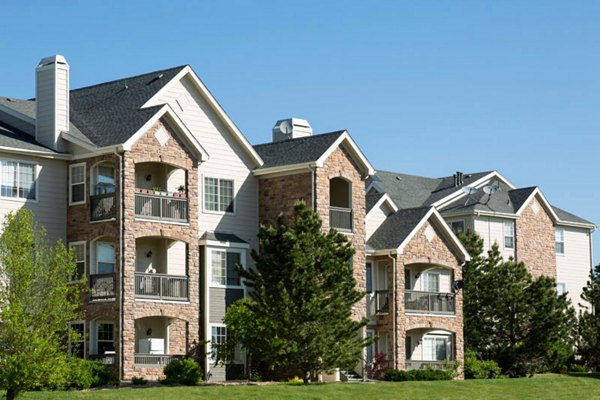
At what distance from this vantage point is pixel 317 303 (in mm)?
43094

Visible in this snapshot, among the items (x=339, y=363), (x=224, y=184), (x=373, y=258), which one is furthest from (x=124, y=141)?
(x=373, y=258)

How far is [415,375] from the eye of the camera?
51.8 m

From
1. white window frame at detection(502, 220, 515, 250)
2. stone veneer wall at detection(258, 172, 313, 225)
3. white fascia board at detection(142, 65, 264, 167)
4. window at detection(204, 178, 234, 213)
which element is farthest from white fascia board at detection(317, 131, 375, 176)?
white window frame at detection(502, 220, 515, 250)

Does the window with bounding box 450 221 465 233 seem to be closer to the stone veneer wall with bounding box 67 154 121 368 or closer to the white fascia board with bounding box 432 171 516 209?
the white fascia board with bounding box 432 171 516 209

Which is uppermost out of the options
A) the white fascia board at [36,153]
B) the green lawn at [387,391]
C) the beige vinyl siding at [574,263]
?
the white fascia board at [36,153]

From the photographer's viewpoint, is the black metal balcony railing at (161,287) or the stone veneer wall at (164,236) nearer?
the stone veneer wall at (164,236)

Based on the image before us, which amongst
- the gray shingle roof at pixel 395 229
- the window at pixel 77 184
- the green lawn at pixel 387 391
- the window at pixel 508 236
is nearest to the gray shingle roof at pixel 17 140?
the window at pixel 77 184

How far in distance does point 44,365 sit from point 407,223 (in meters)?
23.9

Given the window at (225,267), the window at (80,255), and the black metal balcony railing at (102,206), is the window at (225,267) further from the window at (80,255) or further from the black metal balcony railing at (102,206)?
the window at (80,255)

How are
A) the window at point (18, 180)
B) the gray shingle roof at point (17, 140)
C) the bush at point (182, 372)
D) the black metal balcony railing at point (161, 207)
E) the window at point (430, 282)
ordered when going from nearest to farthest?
the bush at point (182, 372), the window at point (18, 180), the gray shingle roof at point (17, 140), the black metal balcony railing at point (161, 207), the window at point (430, 282)

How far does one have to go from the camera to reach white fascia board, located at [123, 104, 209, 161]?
147ft

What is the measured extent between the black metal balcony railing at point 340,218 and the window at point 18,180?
12.4 metres

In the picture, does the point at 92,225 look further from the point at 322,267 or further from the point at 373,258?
the point at 373,258

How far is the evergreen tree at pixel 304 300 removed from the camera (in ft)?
142
